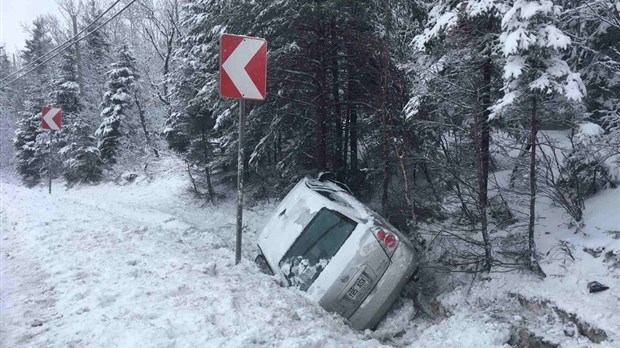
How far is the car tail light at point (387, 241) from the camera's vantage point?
529cm

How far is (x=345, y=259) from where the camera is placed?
521cm

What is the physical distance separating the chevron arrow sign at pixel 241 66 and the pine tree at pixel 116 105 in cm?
1861

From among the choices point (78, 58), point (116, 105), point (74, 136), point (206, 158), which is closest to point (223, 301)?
point (206, 158)

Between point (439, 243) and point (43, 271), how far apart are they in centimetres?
539

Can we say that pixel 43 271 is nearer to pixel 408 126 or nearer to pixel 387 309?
pixel 387 309

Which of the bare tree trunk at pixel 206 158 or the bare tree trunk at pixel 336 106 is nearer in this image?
the bare tree trunk at pixel 336 106

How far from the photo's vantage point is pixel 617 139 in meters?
5.93

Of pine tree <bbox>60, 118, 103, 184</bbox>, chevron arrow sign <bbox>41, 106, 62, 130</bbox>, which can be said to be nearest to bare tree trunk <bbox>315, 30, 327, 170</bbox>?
chevron arrow sign <bbox>41, 106, 62, 130</bbox>

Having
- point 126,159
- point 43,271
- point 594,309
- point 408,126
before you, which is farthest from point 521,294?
point 126,159

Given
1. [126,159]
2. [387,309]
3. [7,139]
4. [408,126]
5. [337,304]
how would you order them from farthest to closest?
1. [7,139]
2. [126,159]
3. [408,126]
4. [387,309]
5. [337,304]

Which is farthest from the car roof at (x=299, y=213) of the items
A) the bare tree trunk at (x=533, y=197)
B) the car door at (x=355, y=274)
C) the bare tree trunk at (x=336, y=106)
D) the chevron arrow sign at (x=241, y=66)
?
the bare tree trunk at (x=336, y=106)

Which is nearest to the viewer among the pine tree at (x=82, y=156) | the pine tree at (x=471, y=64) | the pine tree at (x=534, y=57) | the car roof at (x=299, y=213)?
the pine tree at (x=534, y=57)

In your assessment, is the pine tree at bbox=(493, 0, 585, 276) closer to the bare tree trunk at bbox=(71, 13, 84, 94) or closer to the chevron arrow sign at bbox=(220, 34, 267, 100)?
the chevron arrow sign at bbox=(220, 34, 267, 100)

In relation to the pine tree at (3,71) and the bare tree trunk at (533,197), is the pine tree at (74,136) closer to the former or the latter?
the bare tree trunk at (533,197)
